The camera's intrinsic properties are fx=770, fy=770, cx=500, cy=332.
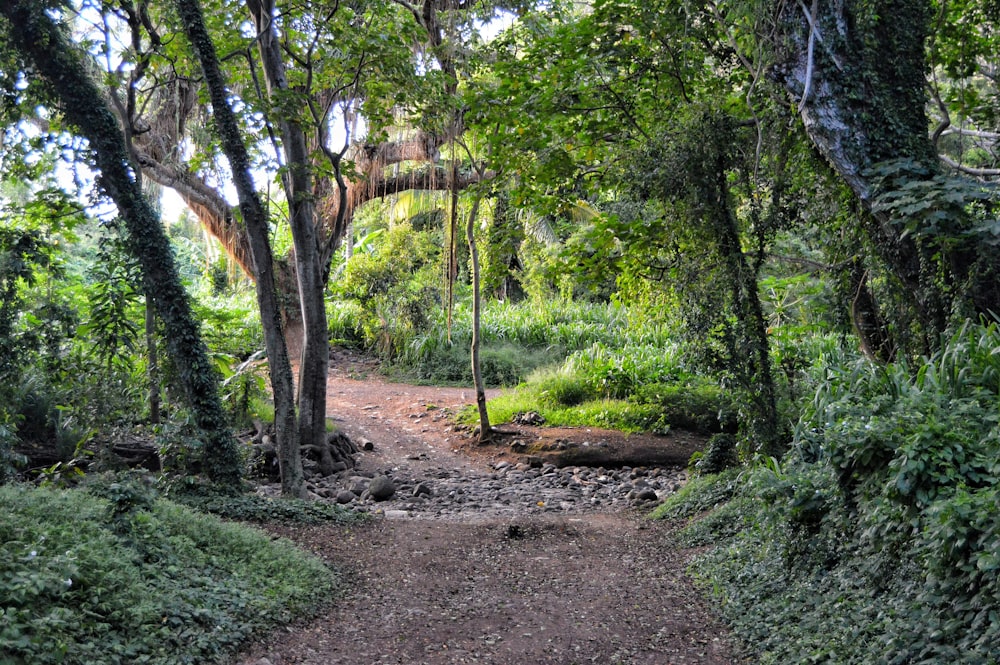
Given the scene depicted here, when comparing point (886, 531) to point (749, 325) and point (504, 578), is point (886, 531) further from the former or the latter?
point (749, 325)

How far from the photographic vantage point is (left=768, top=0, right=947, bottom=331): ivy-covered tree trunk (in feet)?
19.4

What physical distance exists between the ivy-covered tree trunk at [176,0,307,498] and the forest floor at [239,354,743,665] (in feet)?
3.30

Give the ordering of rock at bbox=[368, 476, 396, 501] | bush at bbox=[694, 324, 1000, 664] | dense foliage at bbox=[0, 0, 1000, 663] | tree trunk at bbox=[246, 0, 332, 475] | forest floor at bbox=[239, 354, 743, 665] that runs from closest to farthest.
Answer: bush at bbox=[694, 324, 1000, 664], dense foliage at bbox=[0, 0, 1000, 663], forest floor at bbox=[239, 354, 743, 665], tree trunk at bbox=[246, 0, 332, 475], rock at bbox=[368, 476, 396, 501]

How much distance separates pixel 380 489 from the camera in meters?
8.99

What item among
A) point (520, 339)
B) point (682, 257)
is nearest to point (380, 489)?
point (682, 257)

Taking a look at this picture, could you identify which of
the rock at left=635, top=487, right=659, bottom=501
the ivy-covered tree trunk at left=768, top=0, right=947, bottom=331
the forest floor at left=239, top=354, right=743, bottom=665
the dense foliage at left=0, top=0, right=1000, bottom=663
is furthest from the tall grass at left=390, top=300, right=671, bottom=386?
the ivy-covered tree trunk at left=768, top=0, right=947, bottom=331

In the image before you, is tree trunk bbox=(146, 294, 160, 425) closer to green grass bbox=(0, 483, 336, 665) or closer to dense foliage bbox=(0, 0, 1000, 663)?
dense foliage bbox=(0, 0, 1000, 663)

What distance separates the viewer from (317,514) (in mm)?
7004

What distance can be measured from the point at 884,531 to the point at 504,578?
2.89 meters

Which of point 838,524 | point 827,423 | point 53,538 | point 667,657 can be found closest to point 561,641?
point 667,657

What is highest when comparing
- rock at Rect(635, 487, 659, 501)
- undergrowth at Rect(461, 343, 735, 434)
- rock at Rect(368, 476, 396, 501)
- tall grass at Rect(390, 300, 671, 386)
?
tall grass at Rect(390, 300, 671, 386)

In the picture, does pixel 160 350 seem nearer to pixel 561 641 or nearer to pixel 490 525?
pixel 490 525

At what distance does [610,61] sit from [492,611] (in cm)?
596

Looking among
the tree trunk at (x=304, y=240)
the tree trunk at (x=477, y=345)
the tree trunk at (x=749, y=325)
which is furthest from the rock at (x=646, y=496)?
the tree trunk at (x=304, y=240)
